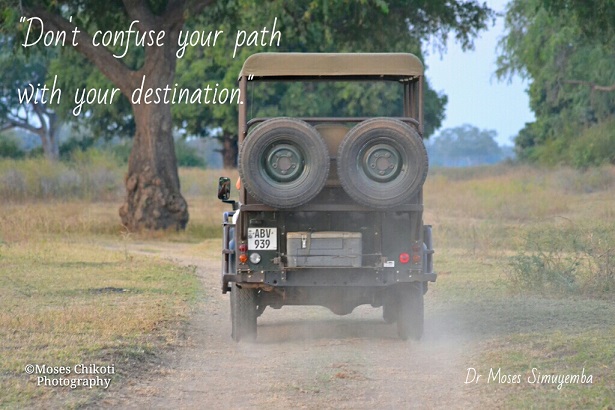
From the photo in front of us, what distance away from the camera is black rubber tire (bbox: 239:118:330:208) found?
9617mm

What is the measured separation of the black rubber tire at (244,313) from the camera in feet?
33.6

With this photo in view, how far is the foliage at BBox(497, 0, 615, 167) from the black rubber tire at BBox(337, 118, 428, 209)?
1113 inches

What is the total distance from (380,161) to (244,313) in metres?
1.95

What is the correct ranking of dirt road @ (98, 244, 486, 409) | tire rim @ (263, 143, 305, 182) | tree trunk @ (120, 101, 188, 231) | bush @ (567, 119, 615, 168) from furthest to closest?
bush @ (567, 119, 615, 168)
tree trunk @ (120, 101, 188, 231)
tire rim @ (263, 143, 305, 182)
dirt road @ (98, 244, 486, 409)

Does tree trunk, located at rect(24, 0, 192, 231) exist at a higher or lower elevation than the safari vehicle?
higher

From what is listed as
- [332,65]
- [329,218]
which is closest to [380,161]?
[329,218]

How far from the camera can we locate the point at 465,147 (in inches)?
6009

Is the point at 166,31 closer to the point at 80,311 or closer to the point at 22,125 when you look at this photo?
the point at 80,311

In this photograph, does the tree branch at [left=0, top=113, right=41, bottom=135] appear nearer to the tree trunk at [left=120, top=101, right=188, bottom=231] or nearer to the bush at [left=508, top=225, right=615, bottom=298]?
the tree trunk at [left=120, top=101, right=188, bottom=231]

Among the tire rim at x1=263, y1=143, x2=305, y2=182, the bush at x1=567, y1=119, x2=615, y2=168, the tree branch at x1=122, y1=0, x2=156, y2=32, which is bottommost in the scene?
the tire rim at x1=263, y1=143, x2=305, y2=182

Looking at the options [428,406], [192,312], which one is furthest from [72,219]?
[428,406]

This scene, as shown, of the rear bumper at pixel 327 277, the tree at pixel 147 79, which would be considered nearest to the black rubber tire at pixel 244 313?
the rear bumper at pixel 327 277

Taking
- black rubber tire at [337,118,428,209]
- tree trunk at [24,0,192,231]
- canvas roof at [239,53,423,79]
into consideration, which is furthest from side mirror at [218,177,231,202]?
tree trunk at [24,0,192,231]

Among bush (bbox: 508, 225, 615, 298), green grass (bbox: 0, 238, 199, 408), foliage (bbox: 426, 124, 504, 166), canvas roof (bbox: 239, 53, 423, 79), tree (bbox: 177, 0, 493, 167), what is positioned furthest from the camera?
foliage (bbox: 426, 124, 504, 166)
